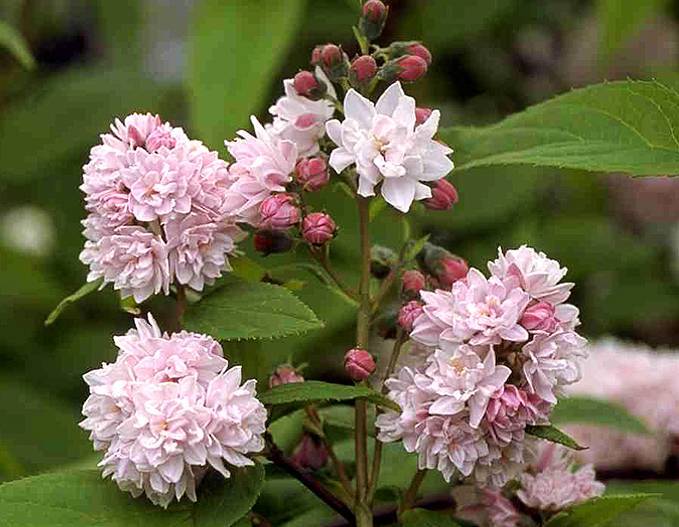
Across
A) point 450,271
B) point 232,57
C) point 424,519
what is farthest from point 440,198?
point 232,57

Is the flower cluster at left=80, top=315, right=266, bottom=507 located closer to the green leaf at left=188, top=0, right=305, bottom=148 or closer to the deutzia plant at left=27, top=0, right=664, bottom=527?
the deutzia plant at left=27, top=0, right=664, bottom=527

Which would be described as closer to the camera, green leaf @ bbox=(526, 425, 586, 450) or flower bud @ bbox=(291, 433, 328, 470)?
green leaf @ bbox=(526, 425, 586, 450)

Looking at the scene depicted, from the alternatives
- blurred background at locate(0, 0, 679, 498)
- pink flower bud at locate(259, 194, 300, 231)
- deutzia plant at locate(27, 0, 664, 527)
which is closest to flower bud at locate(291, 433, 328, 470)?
deutzia plant at locate(27, 0, 664, 527)

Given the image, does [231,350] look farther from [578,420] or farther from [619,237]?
[619,237]

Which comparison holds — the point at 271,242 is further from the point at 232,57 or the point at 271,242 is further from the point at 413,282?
the point at 232,57

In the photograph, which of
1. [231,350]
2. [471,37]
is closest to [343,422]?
[231,350]

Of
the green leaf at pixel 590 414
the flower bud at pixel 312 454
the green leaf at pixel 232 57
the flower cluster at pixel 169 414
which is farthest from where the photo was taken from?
the green leaf at pixel 232 57

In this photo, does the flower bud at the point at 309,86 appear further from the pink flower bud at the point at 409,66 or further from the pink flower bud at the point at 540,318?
the pink flower bud at the point at 540,318

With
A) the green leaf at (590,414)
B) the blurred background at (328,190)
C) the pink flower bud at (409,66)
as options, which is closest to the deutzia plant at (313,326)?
the pink flower bud at (409,66)
